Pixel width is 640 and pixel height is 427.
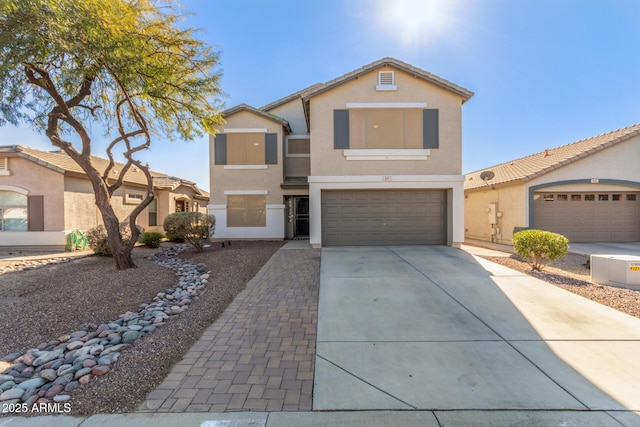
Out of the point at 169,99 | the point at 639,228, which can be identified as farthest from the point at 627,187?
the point at 169,99

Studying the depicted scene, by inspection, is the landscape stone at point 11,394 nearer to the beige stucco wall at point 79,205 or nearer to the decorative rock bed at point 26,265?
the decorative rock bed at point 26,265

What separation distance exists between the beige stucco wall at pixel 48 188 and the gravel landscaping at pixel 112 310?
5663 mm

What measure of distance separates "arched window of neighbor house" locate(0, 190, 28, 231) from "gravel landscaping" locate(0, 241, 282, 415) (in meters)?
7.08

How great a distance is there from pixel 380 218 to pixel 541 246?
17.7 feet

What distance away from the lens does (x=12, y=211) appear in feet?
44.2

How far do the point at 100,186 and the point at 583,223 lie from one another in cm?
1988

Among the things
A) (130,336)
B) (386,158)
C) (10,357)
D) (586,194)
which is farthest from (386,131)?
(10,357)

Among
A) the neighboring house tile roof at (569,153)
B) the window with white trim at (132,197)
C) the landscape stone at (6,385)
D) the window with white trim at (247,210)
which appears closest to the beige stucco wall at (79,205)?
the window with white trim at (132,197)

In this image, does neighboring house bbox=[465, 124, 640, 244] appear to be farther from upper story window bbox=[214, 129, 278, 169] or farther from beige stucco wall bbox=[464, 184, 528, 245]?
upper story window bbox=[214, 129, 278, 169]

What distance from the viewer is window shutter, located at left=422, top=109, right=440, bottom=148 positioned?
11688mm

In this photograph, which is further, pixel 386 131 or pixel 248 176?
pixel 248 176

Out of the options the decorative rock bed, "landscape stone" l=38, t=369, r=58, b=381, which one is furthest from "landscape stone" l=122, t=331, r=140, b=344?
the decorative rock bed

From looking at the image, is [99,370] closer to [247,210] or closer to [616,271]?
[616,271]

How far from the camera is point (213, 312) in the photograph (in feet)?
16.9
